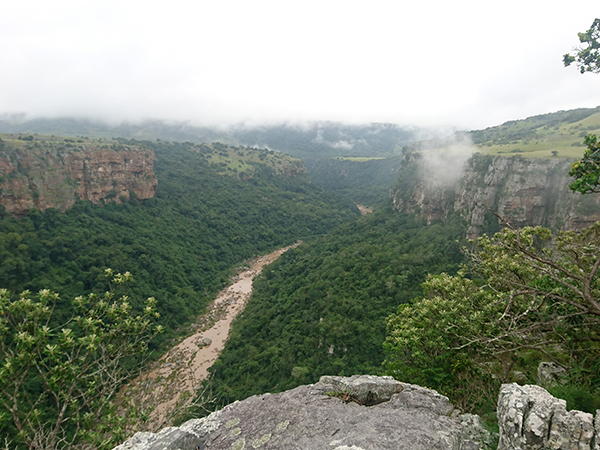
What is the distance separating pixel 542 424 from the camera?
17.7 feet

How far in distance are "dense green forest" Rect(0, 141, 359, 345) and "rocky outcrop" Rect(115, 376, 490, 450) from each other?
4071 cm

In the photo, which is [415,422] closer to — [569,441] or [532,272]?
[569,441]

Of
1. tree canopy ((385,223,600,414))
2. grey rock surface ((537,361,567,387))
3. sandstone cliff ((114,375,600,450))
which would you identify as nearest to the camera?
sandstone cliff ((114,375,600,450))

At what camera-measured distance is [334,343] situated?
35375 mm

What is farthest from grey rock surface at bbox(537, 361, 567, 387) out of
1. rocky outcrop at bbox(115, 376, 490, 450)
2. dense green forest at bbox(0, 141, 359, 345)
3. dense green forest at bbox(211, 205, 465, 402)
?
dense green forest at bbox(0, 141, 359, 345)

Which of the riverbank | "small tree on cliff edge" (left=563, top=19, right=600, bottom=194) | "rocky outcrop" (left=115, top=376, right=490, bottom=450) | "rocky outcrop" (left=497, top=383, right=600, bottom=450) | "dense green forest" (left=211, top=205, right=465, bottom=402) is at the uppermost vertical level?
"small tree on cliff edge" (left=563, top=19, right=600, bottom=194)

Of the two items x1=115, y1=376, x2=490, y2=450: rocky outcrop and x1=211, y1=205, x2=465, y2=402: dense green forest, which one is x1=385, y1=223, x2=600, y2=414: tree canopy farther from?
x1=211, y1=205, x2=465, y2=402: dense green forest

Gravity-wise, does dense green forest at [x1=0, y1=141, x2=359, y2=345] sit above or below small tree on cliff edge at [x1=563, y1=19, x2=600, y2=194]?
below

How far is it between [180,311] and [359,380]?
4909cm

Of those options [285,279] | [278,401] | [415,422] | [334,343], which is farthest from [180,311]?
[415,422]

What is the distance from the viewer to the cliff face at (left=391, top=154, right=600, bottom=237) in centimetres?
3512

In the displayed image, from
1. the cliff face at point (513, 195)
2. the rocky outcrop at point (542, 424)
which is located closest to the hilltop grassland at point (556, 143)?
the cliff face at point (513, 195)

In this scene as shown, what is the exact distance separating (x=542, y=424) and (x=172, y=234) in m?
75.0

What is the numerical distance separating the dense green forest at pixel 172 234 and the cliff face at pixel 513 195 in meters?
47.8
